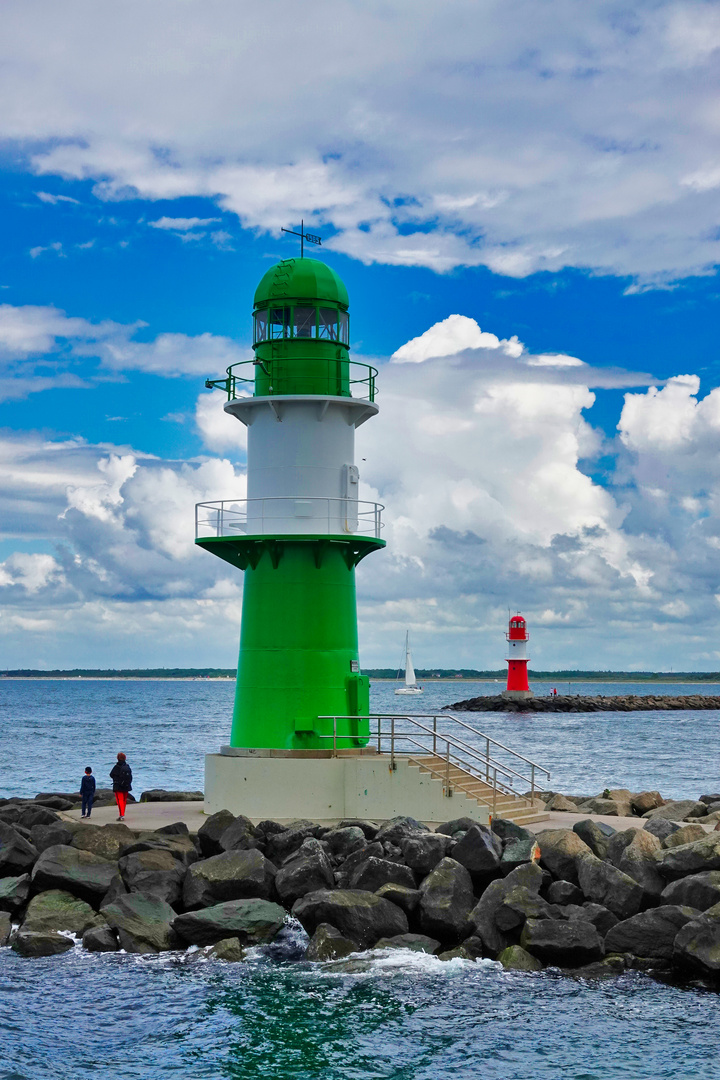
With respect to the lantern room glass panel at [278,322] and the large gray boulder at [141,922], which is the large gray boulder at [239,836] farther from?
the lantern room glass panel at [278,322]

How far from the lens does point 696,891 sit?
46.9 feet

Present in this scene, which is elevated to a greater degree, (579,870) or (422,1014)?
(579,870)

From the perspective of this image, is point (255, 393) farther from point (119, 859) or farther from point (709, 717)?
point (709, 717)

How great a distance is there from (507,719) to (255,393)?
68.3 metres

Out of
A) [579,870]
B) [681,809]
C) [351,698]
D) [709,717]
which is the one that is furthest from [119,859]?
[709,717]

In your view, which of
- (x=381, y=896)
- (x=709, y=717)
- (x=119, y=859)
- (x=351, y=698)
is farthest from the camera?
(x=709, y=717)

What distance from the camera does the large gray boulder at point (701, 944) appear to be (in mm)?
13258

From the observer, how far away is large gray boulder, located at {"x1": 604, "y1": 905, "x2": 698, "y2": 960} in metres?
13.9

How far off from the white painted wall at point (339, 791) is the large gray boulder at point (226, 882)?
274 centimetres

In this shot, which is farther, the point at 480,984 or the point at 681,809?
the point at 681,809

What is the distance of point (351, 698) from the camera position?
19.6 meters

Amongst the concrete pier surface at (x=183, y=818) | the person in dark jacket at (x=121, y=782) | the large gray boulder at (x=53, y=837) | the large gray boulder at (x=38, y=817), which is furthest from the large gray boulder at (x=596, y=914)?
the large gray boulder at (x=38, y=817)

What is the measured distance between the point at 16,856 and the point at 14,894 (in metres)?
1.09

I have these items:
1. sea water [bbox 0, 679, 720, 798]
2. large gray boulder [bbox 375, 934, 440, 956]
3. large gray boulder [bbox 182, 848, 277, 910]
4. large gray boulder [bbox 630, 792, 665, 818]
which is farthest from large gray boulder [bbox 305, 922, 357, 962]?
sea water [bbox 0, 679, 720, 798]
